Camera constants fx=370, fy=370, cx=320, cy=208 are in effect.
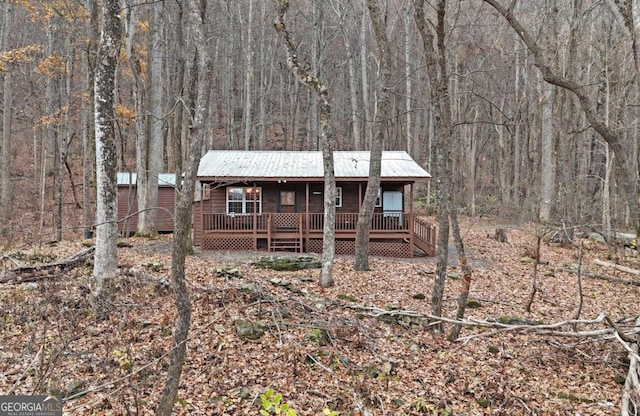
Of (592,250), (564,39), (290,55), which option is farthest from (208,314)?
(564,39)

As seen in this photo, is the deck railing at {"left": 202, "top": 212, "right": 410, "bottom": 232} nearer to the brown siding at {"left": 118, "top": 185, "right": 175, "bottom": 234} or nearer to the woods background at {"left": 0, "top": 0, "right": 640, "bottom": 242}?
the woods background at {"left": 0, "top": 0, "right": 640, "bottom": 242}

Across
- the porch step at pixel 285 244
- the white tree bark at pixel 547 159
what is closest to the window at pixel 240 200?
the porch step at pixel 285 244

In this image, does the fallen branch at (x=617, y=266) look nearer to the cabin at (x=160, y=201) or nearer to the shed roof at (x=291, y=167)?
the shed roof at (x=291, y=167)

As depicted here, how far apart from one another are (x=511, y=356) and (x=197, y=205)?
1384cm

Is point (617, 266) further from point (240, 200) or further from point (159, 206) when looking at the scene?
point (159, 206)

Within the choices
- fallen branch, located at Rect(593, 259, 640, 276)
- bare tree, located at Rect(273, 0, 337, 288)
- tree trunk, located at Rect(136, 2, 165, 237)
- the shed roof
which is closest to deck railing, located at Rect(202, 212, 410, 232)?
the shed roof

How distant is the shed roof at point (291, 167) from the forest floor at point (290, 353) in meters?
6.06

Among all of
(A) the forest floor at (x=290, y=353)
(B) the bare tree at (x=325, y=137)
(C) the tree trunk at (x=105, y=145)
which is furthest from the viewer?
(B) the bare tree at (x=325, y=137)

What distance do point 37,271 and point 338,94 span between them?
97.0ft

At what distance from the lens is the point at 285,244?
51.2ft

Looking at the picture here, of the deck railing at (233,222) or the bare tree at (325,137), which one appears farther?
the deck railing at (233,222)

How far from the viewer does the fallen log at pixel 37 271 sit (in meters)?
7.85

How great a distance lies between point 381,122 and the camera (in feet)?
37.4

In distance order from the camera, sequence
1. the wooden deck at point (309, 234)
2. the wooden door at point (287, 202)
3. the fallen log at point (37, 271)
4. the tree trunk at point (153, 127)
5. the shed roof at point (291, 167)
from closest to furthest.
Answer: the fallen log at point (37, 271)
the shed roof at point (291, 167)
the wooden deck at point (309, 234)
the tree trunk at point (153, 127)
the wooden door at point (287, 202)
